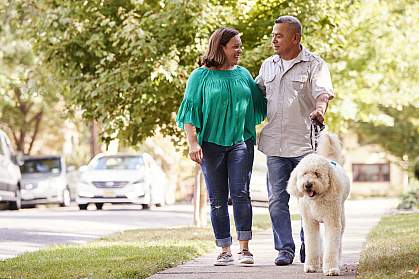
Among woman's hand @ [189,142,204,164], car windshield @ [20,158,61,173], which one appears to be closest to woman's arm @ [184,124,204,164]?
woman's hand @ [189,142,204,164]

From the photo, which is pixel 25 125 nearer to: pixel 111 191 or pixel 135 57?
pixel 111 191

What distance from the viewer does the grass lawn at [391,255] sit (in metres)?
9.17

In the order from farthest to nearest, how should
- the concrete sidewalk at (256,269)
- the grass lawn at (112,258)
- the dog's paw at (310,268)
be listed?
the grass lawn at (112,258) < the dog's paw at (310,268) < the concrete sidewalk at (256,269)

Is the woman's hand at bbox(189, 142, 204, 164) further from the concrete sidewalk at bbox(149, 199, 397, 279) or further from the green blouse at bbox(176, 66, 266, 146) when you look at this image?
the concrete sidewalk at bbox(149, 199, 397, 279)

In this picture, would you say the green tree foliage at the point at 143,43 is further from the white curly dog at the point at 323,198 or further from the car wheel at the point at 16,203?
the car wheel at the point at 16,203

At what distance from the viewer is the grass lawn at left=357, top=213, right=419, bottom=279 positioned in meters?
9.17

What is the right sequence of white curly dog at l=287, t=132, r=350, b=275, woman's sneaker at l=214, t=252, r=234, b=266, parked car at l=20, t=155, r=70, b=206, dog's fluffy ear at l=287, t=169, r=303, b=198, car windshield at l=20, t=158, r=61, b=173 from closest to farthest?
white curly dog at l=287, t=132, r=350, b=275 < dog's fluffy ear at l=287, t=169, r=303, b=198 < woman's sneaker at l=214, t=252, r=234, b=266 < parked car at l=20, t=155, r=70, b=206 < car windshield at l=20, t=158, r=61, b=173

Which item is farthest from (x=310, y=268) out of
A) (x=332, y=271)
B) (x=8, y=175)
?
(x=8, y=175)

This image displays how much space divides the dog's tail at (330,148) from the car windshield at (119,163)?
2124 cm

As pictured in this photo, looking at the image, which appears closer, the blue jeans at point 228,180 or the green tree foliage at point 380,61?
the blue jeans at point 228,180

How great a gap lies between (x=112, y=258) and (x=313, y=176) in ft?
10.2

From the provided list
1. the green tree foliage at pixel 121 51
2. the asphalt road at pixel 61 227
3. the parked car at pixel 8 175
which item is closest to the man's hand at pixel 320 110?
the asphalt road at pixel 61 227

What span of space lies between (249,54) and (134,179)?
13.8 metres

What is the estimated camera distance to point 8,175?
Answer: 28.9 meters
